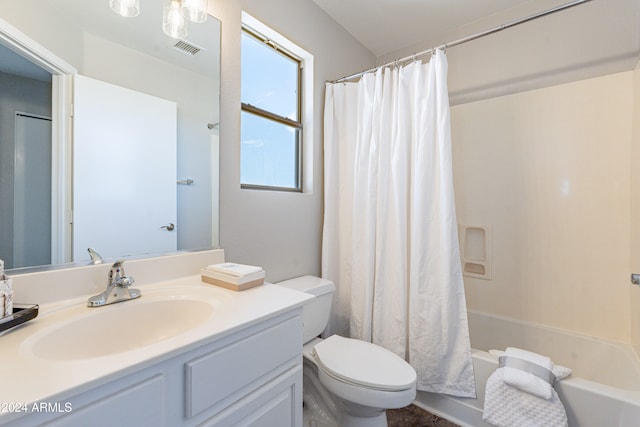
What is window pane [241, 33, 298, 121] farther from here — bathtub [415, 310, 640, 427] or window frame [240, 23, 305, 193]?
bathtub [415, 310, 640, 427]

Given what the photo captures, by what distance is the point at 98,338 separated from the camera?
2.68 feet

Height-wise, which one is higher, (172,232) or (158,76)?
(158,76)

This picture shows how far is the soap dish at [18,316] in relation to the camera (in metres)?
0.66

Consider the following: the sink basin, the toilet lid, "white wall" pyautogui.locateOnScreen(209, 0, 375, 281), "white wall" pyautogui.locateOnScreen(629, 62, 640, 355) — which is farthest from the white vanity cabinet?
"white wall" pyautogui.locateOnScreen(629, 62, 640, 355)

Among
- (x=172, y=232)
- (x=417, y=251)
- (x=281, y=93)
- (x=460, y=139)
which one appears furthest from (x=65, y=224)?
(x=460, y=139)

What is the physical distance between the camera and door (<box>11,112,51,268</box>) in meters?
0.84

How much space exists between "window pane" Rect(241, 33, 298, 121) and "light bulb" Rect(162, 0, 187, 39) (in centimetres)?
41

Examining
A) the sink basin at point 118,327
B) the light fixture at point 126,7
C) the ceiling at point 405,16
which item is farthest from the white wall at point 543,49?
the sink basin at point 118,327

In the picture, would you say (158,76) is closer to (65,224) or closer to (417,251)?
A: (65,224)

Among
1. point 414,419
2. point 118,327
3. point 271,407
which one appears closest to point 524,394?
point 414,419

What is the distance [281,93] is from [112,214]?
1.22m

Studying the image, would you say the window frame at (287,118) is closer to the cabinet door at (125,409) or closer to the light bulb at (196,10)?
the light bulb at (196,10)

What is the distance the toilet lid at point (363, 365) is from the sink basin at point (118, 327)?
0.65 meters

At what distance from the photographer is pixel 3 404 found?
0.43 m
